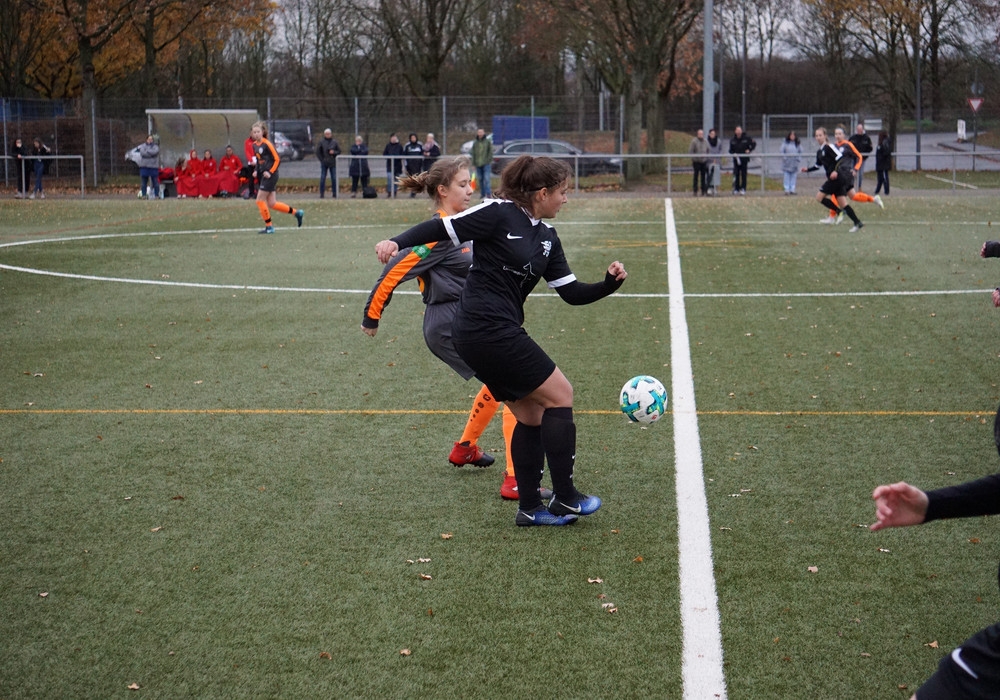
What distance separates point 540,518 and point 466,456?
1.15 meters

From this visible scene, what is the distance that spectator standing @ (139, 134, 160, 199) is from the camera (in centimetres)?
3347

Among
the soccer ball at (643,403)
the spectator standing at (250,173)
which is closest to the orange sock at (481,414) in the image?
the soccer ball at (643,403)

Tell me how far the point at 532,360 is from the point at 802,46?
235ft

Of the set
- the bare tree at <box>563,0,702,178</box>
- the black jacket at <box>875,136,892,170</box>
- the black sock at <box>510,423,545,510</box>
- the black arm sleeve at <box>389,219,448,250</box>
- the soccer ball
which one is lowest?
the black sock at <box>510,423,545,510</box>

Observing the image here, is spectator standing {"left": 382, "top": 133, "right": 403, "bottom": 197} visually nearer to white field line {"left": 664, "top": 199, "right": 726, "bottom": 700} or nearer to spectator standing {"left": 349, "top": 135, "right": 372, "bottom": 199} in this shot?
spectator standing {"left": 349, "top": 135, "right": 372, "bottom": 199}

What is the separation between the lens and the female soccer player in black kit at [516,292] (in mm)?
5316

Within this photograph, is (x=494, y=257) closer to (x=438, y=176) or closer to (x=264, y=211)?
(x=438, y=176)

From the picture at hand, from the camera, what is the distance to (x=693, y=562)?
5105 mm

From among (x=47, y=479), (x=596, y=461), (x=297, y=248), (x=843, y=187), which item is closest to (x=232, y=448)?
(x=47, y=479)

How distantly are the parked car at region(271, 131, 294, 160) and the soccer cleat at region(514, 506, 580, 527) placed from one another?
121 feet

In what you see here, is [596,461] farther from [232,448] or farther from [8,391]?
[8,391]

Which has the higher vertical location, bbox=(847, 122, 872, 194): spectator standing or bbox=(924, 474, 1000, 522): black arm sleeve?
bbox=(847, 122, 872, 194): spectator standing

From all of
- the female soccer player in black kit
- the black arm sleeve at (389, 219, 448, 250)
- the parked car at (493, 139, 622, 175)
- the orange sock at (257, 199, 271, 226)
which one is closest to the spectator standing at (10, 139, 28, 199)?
the parked car at (493, 139, 622, 175)

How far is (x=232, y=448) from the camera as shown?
711 centimetres
